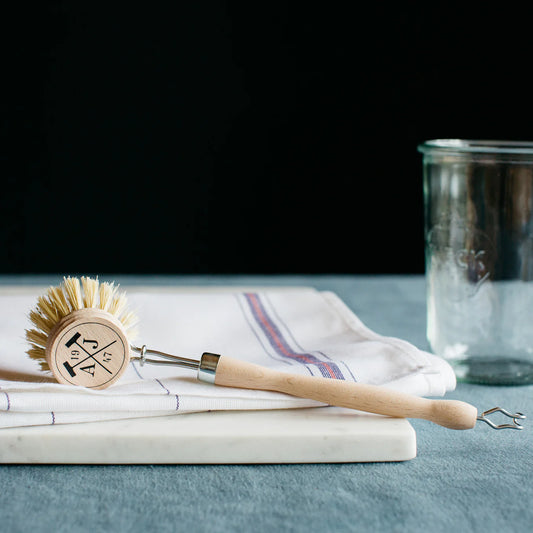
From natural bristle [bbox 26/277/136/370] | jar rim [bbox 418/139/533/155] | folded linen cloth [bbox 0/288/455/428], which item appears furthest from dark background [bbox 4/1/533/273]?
natural bristle [bbox 26/277/136/370]

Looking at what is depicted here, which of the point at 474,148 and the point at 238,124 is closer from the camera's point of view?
the point at 474,148

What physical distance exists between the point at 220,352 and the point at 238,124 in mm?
1177

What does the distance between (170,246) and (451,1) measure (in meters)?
0.83

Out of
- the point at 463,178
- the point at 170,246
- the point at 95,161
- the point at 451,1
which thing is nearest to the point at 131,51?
the point at 95,161

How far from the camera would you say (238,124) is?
1770 millimetres

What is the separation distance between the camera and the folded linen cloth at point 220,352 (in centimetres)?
50

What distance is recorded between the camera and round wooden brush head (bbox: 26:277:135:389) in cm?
53

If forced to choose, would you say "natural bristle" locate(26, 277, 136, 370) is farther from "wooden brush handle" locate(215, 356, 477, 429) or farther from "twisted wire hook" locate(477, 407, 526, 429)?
"twisted wire hook" locate(477, 407, 526, 429)

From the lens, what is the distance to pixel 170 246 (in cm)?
181

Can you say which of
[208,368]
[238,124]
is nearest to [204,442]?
[208,368]

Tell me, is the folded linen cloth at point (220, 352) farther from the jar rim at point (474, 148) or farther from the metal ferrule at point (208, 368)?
the jar rim at point (474, 148)

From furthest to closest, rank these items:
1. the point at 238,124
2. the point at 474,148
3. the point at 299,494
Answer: the point at 238,124
the point at 474,148
the point at 299,494

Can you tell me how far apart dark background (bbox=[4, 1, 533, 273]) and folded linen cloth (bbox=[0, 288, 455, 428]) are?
2.95ft

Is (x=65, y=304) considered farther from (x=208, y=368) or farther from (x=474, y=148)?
(x=474, y=148)
